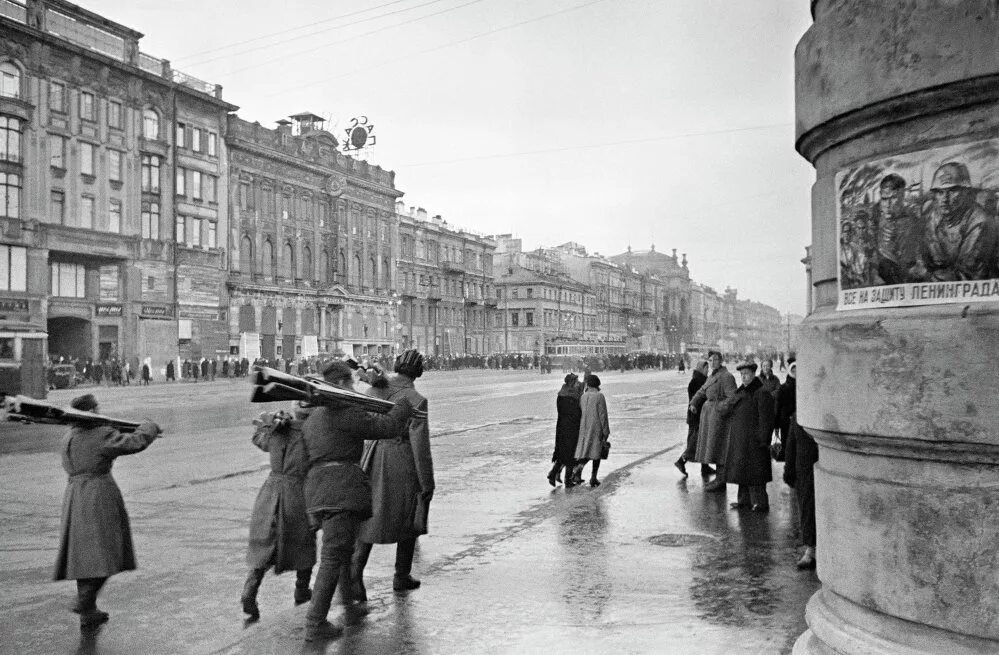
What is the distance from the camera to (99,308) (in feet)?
150

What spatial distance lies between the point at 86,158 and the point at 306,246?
850 inches

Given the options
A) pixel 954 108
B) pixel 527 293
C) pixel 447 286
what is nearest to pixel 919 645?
pixel 954 108

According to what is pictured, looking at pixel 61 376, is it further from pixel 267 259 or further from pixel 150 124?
pixel 267 259

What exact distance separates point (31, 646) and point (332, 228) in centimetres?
6511

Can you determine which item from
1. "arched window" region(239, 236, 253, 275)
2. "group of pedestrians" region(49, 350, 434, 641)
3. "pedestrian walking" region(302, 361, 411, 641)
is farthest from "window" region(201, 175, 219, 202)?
"pedestrian walking" region(302, 361, 411, 641)

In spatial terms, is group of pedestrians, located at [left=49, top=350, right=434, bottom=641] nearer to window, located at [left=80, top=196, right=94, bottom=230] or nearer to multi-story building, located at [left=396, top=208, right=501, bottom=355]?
window, located at [left=80, top=196, right=94, bottom=230]

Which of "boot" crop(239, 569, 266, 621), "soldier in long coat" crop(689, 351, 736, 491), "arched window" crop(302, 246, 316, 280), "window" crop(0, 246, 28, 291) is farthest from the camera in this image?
"arched window" crop(302, 246, 316, 280)

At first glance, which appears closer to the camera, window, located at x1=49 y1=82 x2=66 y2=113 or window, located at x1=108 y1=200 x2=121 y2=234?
window, located at x1=49 y1=82 x2=66 y2=113

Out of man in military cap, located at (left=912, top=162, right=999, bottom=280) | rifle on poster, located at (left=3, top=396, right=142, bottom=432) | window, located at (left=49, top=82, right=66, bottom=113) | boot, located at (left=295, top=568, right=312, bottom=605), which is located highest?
window, located at (left=49, top=82, right=66, bottom=113)

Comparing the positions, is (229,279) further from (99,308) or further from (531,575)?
(531,575)

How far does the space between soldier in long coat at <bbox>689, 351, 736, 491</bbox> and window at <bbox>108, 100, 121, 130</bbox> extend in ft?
144

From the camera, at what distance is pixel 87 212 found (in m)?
45.6

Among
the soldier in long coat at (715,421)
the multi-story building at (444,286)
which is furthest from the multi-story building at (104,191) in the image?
the soldier in long coat at (715,421)

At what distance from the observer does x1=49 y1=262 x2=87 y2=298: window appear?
44000 mm
